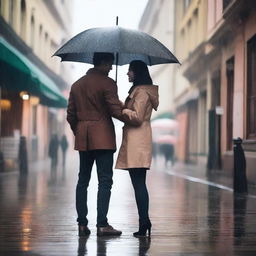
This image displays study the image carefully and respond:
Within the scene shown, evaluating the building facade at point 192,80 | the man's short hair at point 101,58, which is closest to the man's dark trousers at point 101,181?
the man's short hair at point 101,58

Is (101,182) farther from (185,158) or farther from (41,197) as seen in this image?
(185,158)

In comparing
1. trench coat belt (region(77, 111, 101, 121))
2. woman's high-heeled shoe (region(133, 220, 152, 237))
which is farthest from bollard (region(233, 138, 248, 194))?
trench coat belt (region(77, 111, 101, 121))

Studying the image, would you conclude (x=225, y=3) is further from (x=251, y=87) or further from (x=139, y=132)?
(x=139, y=132)

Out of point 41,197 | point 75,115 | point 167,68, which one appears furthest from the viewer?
point 167,68

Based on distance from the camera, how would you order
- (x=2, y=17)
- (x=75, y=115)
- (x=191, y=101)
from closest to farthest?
(x=75, y=115) < (x=2, y=17) < (x=191, y=101)

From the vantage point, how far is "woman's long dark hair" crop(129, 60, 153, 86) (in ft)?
21.2

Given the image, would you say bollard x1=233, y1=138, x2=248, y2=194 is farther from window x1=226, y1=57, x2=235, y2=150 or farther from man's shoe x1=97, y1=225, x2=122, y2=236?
window x1=226, y1=57, x2=235, y2=150

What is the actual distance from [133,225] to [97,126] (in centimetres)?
160

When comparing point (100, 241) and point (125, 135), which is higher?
point (125, 135)

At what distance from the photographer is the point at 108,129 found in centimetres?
645

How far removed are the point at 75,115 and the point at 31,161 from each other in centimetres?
2432

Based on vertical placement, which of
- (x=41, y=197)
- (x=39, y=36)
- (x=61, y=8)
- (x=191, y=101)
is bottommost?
(x=41, y=197)

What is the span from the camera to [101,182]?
650 cm

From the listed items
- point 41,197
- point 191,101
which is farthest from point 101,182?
point 191,101
